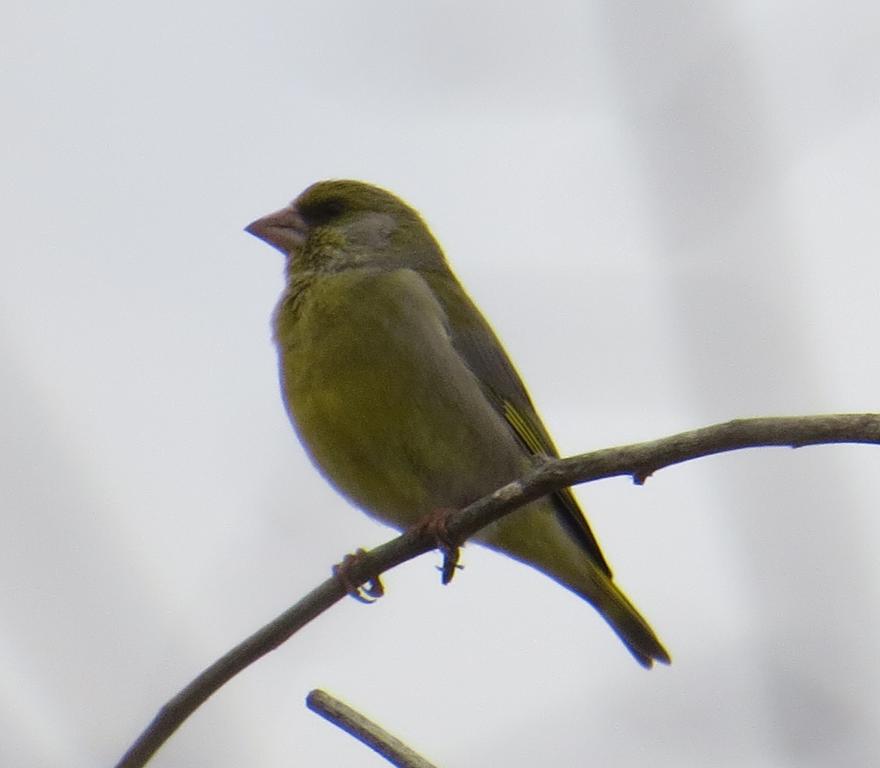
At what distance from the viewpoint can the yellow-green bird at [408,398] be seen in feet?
15.5

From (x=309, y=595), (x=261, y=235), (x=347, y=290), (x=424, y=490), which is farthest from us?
(x=261, y=235)

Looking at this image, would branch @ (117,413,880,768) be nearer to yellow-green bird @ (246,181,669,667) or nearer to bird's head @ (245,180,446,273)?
yellow-green bird @ (246,181,669,667)

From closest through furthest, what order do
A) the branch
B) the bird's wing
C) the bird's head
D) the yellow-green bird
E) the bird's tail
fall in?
1. the branch
2. the yellow-green bird
3. the bird's wing
4. the bird's tail
5. the bird's head

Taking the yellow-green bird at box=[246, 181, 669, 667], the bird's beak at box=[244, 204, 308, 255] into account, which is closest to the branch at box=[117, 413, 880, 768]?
the yellow-green bird at box=[246, 181, 669, 667]

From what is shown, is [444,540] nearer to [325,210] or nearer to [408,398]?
[408,398]

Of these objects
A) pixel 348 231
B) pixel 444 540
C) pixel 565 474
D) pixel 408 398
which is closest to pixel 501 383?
pixel 408 398

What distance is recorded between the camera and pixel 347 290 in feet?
16.7

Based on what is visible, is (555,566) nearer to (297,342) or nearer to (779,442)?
(297,342)

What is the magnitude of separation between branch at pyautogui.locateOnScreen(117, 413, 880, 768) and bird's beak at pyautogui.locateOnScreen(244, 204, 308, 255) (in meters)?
2.44

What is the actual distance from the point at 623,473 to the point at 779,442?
0.33 meters

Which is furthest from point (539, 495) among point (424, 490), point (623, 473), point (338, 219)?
point (338, 219)

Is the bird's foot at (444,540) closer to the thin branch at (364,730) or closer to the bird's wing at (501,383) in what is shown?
the thin branch at (364,730)

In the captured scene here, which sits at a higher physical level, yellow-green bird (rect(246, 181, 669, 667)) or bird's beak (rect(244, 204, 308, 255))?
bird's beak (rect(244, 204, 308, 255))

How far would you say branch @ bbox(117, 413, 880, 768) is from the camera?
8.89 feet
